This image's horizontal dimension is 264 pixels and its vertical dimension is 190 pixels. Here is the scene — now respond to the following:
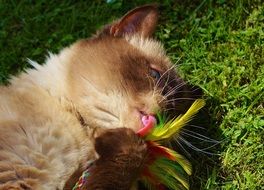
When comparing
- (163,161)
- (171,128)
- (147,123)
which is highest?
(147,123)

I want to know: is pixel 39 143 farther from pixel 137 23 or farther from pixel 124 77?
pixel 137 23

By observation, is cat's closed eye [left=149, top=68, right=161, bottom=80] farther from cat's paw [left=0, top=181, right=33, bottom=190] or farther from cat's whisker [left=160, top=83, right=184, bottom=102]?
cat's paw [left=0, top=181, right=33, bottom=190]

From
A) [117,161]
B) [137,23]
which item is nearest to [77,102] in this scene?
[117,161]

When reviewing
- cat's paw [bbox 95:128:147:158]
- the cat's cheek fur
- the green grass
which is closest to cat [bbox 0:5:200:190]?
the cat's cheek fur

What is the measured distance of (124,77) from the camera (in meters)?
3.02

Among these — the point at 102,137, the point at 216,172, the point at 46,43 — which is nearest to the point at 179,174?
the point at 216,172

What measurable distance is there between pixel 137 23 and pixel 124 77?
0.60 metres

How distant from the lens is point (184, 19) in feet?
13.8

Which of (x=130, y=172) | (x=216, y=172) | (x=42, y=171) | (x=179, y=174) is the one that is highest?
(x=42, y=171)

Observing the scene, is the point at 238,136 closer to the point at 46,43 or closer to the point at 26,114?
the point at 26,114

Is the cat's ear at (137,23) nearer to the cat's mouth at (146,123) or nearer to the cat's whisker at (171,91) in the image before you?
the cat's whisker at (171,91)

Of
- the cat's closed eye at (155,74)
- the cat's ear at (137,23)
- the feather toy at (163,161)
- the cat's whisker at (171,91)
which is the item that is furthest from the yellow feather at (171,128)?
the cat's ear at (137,23)

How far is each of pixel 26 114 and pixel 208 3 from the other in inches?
72.2

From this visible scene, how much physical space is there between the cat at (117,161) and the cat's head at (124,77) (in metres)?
0.15
